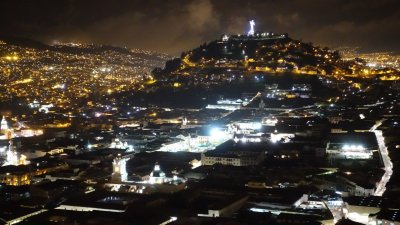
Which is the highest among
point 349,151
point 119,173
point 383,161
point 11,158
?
point 11,158

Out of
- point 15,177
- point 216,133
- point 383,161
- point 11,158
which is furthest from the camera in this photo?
point 216,133

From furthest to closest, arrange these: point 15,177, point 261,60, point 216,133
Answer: point 261,60, point 216,133, point 15,177

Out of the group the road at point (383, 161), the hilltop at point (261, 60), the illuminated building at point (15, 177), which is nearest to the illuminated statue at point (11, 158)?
the illuminated building at point (15, 177)

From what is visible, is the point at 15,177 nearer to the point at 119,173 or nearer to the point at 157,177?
the point at 119,173

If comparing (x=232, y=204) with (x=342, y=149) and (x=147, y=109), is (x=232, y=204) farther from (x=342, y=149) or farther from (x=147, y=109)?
(x=147, y=109)

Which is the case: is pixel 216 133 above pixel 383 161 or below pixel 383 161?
above

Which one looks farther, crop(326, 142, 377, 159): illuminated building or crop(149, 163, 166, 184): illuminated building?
crop(326, 142, 377, 159): illuminated building

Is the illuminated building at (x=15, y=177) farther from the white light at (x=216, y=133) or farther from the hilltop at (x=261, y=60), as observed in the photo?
the hilltop at (x=261, y=60)

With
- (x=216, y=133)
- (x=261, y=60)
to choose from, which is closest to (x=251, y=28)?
(x=261, y=60)

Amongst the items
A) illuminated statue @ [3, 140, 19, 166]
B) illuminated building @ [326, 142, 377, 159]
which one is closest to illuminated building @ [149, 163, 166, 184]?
illuminated statue @ [3, 140, 19, 166]

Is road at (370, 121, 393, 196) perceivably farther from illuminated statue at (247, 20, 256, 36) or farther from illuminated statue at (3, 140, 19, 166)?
illuminated statue at (247, 20, 256, 36)

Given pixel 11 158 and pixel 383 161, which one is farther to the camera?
pixel 11 158
